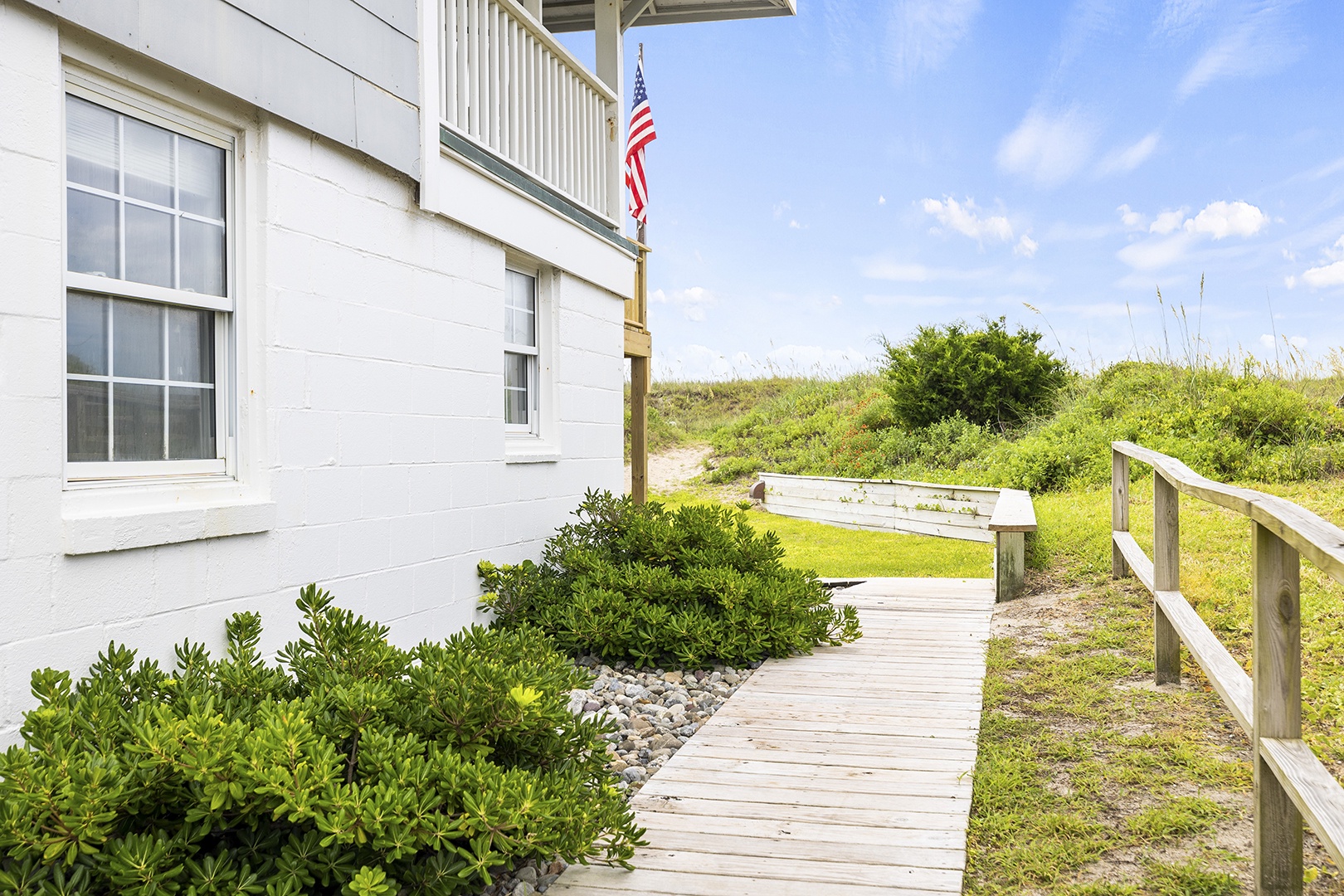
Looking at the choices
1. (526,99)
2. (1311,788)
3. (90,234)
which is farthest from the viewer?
(526,99)

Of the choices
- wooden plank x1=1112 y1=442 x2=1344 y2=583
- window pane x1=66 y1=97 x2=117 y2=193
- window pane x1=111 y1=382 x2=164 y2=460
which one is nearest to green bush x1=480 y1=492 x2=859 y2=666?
window pane x1=111 y1=382 x2=164 y2=460

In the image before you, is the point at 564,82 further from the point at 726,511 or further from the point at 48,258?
the point at 48,258

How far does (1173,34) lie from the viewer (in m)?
23.6

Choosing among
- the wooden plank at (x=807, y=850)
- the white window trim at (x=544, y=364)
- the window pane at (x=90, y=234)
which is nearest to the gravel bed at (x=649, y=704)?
the wooden plank at (x=807, y=850)

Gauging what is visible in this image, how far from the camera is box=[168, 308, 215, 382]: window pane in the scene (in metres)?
3.52

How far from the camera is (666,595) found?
5.71 metres

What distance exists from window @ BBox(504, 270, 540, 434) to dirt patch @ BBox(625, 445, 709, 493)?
1058cm

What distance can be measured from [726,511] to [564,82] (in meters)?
3.41

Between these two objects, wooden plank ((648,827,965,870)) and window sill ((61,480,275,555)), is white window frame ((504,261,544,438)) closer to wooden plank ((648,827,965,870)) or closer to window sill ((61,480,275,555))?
window sill ((61,480,275,555))

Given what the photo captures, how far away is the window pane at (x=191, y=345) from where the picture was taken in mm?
3518

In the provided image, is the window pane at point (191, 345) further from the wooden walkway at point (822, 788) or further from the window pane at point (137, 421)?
the wooden walkway at point (822, 788)

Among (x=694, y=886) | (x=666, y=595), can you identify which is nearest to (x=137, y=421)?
(x=694, y=886)

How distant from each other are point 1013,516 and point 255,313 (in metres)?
6.04

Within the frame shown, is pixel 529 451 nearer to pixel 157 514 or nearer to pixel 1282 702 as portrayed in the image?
pixel 157 514
